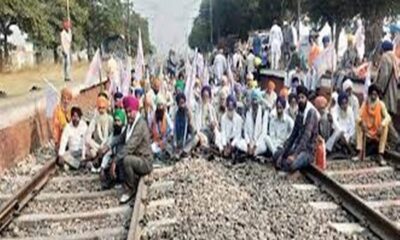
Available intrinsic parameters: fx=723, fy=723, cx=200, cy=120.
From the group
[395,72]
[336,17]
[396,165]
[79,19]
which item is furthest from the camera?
[79,19]

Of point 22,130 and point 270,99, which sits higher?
point 270,99

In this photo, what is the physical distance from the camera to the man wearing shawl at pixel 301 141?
10.8 m

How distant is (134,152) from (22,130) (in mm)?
4884

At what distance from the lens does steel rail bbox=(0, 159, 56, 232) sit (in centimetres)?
873

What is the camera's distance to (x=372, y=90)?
38.4ft

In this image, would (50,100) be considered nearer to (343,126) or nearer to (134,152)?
(134,152)

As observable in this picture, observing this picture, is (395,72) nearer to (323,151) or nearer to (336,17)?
(323,151)

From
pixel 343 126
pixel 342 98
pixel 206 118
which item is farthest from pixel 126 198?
pixel 342 98

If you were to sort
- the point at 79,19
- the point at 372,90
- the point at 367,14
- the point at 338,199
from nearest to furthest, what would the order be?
the point at 338,199 < the point at 372,90 < the point at 367,14 < the point at 79,19

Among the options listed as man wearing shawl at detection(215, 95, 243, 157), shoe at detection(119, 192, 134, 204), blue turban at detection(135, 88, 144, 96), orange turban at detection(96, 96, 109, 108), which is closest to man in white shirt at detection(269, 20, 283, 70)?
blue turban at detection(135, 88, 144, 96)

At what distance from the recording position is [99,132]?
1223cm

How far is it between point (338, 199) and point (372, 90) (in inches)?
129

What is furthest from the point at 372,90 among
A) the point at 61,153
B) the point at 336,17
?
the point at 336,17

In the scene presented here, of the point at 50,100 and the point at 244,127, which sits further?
the point at 50,100
